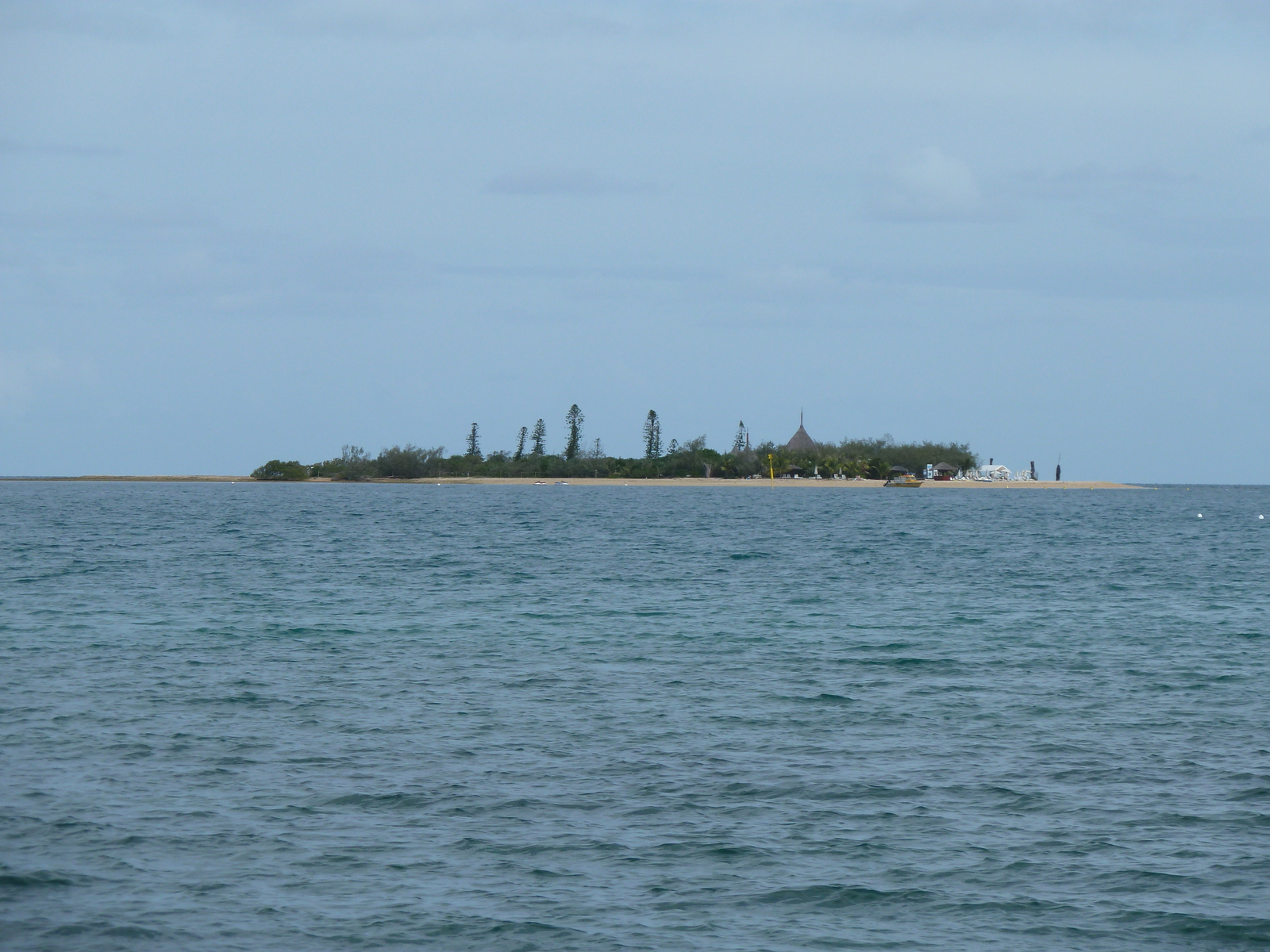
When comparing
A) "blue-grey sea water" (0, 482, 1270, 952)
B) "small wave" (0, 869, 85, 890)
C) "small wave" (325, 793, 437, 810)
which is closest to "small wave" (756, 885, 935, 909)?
"blue-grey sea water" (0, 482, 1270, 952)

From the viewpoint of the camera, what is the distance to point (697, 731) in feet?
72.4

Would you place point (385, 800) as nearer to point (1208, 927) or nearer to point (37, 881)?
point (37, 881)

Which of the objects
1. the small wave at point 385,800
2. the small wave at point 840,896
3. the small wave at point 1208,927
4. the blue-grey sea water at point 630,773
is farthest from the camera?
the small wave at point 385,800

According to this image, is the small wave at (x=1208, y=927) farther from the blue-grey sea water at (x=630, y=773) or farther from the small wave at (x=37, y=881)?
the small wave at (x=37, y=881)

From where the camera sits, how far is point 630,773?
19.1 metres

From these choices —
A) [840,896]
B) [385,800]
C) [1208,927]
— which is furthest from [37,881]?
[1208,927]

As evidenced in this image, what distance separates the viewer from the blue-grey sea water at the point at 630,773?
13562 millimetres

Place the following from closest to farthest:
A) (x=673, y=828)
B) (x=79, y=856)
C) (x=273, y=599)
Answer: (x=79, y=856) < (x=673, y=828) < (x=273, y=599)

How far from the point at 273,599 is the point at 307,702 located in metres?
21.6

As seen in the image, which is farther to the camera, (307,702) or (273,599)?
(273,599)

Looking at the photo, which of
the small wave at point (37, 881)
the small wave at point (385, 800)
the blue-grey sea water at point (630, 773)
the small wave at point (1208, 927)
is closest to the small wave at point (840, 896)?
the blue-grey sea water at point (630, 773)

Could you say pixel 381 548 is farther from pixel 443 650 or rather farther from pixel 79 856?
pixel 79 856

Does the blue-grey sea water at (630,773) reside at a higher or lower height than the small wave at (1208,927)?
higher

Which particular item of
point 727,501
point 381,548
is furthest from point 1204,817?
point 727,501
